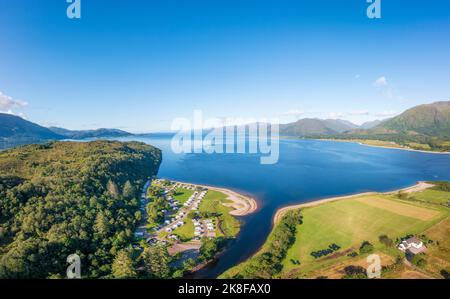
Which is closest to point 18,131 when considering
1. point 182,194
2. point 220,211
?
point 182,194

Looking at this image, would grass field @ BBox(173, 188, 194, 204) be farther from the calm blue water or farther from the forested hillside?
the calm blue water

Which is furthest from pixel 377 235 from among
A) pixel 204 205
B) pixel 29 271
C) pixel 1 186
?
pixel 1 186

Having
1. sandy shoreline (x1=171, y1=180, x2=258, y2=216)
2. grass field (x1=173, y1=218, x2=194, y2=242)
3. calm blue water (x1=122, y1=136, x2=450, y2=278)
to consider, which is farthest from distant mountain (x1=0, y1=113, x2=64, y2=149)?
grass field (x1=173, y1=218, x2=194, y2=242)

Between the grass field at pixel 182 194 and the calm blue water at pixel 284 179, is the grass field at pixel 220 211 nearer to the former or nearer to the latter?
the calm blue water at pixel 284 179

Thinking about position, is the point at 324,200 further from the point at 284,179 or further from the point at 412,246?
the point at 412,246

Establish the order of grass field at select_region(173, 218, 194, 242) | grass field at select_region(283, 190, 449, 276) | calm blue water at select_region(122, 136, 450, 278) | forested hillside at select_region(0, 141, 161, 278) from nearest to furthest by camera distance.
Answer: forested hillside at select_region(0, 141, 161, 278) → grass field at select_region(283, 190, 449, 276) → grass field at select_region(173, 218, 194, 242) → calm blue water at select_region(122, 136, 450, 278)

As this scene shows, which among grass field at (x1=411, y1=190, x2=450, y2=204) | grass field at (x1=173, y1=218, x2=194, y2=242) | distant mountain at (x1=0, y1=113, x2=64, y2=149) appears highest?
distant mountain at (x1=0, y1=113, x2=64, y2=149)
